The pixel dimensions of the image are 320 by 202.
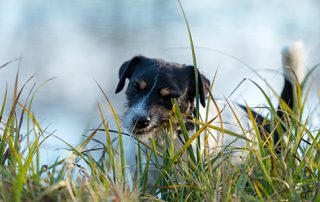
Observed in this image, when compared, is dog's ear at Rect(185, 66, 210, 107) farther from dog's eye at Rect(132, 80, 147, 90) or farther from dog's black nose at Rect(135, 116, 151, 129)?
dog's black nose at Rect(135, 116, 151, 129)

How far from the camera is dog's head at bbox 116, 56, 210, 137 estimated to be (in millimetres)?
5098

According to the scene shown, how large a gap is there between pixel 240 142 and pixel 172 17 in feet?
29.7

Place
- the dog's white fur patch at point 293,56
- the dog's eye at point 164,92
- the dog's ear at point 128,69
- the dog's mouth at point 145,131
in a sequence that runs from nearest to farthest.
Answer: the dog's mouth at point 145,131 < the dog's eye at point 164,92 < the dog's ear at point 128,69 < the dog's white fur patch at point 293,56

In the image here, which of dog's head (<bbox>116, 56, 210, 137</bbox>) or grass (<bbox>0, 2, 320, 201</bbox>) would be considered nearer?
grass (<bbox>0, 2, 320, 201</bbox>)

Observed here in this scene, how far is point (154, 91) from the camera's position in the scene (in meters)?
5.36

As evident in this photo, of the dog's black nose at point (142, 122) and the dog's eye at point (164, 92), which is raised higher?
the dog's eye at point (164, 92)

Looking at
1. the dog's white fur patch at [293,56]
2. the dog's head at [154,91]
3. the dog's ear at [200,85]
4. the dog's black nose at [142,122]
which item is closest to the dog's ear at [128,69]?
the dog's head at [154,91]

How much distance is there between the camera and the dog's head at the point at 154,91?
510 cm

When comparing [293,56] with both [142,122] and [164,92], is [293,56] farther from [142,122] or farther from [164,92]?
[142,122]

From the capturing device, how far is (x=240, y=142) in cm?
586

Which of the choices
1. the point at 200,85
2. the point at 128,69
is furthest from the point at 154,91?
the point at 128,69

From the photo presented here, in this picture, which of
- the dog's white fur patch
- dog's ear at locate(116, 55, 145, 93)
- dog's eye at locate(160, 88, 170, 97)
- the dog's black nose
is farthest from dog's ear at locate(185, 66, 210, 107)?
the dog's white fur patch

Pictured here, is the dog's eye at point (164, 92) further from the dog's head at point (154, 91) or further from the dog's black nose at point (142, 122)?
the dog's black nose at point (142, 122)

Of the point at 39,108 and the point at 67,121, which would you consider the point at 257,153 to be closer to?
the point at 67,121
